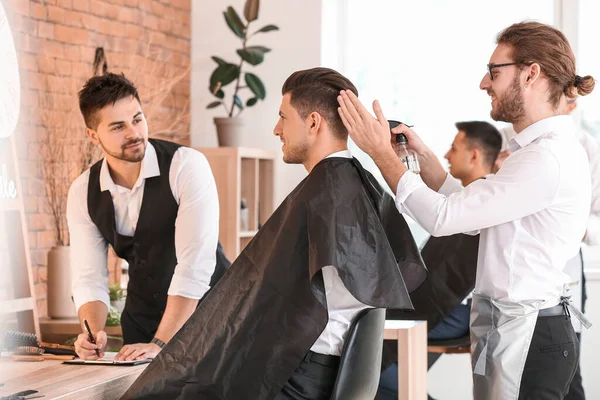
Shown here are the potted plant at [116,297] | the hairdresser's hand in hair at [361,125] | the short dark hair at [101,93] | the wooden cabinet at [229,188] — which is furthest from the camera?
the wooden cabinet at [229,188]

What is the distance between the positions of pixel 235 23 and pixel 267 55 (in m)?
0.44

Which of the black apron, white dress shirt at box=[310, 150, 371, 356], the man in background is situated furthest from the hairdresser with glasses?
the man in background

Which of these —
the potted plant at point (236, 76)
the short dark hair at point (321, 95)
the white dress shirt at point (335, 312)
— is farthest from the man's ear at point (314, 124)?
the potted plant at point (236, 76)

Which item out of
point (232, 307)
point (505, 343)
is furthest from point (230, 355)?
point (505, 343)

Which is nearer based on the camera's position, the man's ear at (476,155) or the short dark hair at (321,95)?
the short dark hair at (321,95)

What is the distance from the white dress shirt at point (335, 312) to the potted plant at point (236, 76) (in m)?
3.23

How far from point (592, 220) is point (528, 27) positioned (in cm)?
143

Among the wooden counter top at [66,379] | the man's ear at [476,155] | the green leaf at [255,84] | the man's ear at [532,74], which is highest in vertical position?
the green leaf at [255,84]

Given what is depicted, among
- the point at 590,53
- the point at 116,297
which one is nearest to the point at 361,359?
the point at 116,297

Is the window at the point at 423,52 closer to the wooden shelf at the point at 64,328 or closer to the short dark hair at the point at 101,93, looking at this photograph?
the wooden shelf at the point at 64,328

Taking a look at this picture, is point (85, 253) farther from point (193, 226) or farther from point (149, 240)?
point (193, 226)

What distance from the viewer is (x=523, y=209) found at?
2010mm

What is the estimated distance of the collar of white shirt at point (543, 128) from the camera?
2096mm

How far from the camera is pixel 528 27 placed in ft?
7.00
